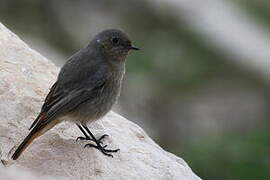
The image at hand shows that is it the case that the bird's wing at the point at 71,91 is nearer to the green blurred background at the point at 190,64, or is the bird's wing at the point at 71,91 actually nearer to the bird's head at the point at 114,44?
the bird's head at the point at 114,44

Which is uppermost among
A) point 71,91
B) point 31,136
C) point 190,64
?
point 71,91

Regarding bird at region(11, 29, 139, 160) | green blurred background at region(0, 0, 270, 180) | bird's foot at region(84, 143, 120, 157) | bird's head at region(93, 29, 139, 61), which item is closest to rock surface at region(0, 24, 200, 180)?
bird's foot at region(84, 143, 120, 157)

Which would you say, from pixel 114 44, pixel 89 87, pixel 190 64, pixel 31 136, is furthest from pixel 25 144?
pixel 190 64

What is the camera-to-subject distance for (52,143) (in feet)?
24.5

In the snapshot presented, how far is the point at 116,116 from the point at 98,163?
1.40 meters

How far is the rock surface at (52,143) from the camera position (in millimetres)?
7102

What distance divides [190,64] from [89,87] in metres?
7.21

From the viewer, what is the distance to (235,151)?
11211 millimetres

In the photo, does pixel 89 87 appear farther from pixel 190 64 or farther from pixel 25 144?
pixel 190 64

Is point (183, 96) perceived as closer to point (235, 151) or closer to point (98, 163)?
point (235, 151)

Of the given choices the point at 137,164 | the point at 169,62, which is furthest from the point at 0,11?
the point at 137,164

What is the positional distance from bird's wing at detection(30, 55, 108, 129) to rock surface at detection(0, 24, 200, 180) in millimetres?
252

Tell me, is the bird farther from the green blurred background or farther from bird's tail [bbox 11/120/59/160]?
the green blurred background

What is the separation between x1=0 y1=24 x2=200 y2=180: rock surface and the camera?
710 cm
